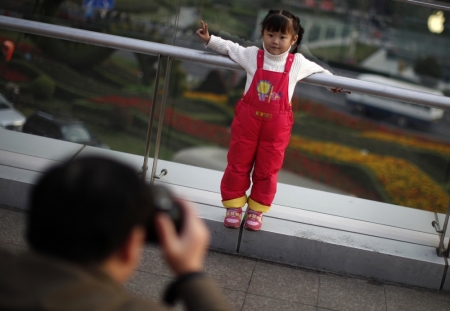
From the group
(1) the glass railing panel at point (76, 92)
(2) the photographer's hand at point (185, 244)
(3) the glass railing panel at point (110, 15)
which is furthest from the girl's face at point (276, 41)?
(2) the photographer's hand at point (185, 244)

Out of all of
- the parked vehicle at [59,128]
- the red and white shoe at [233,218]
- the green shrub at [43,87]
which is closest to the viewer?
the red and white shoe at [233,218]

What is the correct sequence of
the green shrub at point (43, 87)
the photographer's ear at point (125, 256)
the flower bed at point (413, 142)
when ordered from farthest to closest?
the flower bed at point (413, 142) → the green shrub at point (43, 87) → the photographer's ear at point (125, 256)

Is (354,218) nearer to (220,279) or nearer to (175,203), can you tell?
(220,279)

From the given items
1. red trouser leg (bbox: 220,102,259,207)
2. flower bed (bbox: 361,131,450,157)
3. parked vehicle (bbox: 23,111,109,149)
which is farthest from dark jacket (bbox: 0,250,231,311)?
flower bed (bbox: 361,131,450,157)

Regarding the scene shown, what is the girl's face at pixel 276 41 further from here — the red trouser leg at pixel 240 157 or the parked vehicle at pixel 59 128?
the parked vehicle at pixel 59 128

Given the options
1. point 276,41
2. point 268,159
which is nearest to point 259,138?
point 268,159

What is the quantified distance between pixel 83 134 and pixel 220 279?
1819 millimetres

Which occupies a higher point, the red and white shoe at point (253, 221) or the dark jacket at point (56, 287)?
the dark jacket at point (56, 287)

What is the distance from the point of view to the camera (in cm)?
139

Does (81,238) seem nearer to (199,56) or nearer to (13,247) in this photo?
(13,247)

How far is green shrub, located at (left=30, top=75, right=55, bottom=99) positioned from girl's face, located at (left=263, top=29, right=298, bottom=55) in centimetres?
214

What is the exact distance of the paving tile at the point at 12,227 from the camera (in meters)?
3.89

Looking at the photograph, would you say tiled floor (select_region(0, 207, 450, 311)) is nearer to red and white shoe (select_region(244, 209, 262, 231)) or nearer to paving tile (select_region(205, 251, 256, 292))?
paving tile (select_region(205, 251, 256, 292))

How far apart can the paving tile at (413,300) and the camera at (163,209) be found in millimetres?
2617
